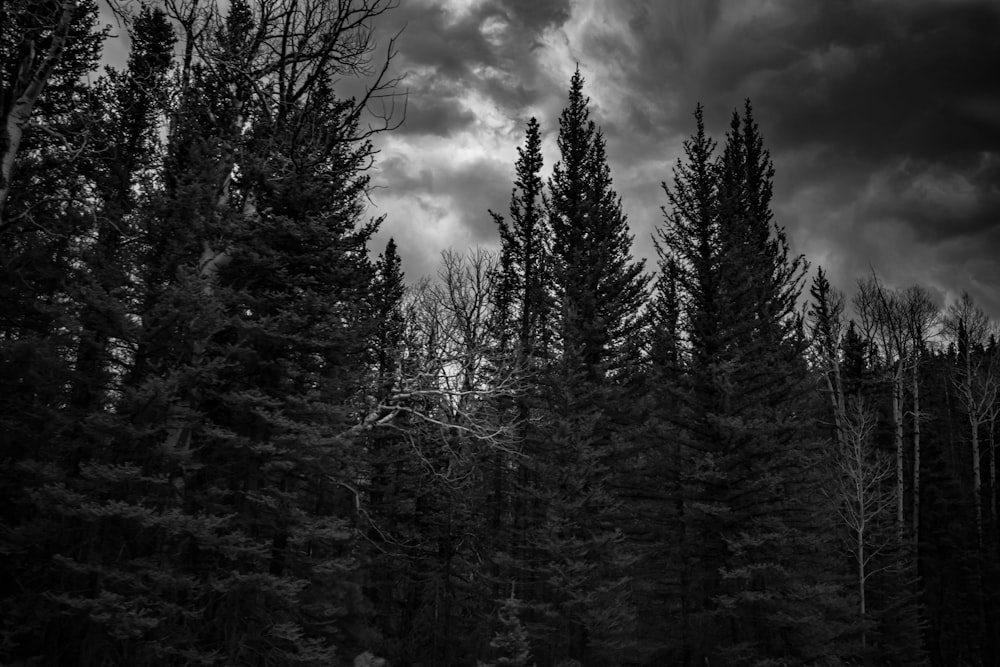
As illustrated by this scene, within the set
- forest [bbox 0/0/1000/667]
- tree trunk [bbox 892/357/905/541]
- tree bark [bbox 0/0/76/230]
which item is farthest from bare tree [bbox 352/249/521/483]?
tree trunk [bbox 892/357/905/541]

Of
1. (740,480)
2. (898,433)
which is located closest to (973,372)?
(898,433)

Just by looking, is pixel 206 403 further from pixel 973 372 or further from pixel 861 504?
pixel 973 372

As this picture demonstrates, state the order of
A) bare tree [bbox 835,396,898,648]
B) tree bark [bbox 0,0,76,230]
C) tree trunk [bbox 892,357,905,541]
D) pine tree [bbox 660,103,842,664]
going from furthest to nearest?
tree trunk [bbox 892,357,905,541] < bare tree [bbox 835,396,898,648] < pine tree [bbox 660,103,842,664] < tree bark [bbox 0,0,76,230]

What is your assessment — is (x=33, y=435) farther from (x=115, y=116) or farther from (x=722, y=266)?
(x=722, y=266)

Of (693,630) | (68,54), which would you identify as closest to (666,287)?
(693,630)

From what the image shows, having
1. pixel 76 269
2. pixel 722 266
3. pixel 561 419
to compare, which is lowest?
pixel 561 419

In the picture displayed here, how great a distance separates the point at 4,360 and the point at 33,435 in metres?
1.50

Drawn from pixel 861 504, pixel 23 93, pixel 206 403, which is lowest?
pixel 861 504

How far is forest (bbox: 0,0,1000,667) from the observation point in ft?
28.3

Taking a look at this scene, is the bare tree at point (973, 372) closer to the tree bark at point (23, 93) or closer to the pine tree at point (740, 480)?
the pine tree at point (740, 480)

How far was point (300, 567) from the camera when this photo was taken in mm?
11000

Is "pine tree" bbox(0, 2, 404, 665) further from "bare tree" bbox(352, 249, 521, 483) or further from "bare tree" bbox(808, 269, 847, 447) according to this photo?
"bare tree" bbox(808, 269, 847, 447)

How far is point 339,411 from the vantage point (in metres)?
11.0

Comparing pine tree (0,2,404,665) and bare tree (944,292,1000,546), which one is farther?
bare tree (944,292,1000,546)
